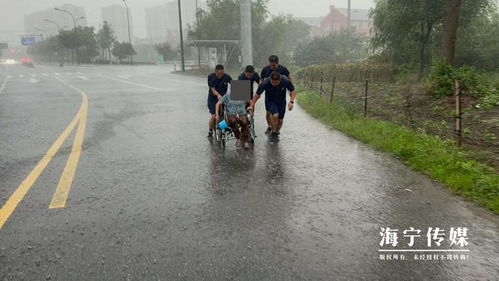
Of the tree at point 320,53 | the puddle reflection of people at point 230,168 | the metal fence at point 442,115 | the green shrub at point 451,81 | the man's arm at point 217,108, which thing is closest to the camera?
the puddle reflection of people at point 230,168

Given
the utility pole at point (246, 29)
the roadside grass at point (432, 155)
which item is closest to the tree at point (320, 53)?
the utility pole at point (246, 29)

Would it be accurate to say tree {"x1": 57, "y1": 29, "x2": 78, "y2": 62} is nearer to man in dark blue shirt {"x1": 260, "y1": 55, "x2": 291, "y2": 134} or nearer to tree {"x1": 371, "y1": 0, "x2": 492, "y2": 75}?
tree {"x1": 371, "y1": 0, "x2": 492, "y2": 75}

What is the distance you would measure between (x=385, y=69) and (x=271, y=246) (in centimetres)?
2459

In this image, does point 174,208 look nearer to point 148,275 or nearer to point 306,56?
point 148,275

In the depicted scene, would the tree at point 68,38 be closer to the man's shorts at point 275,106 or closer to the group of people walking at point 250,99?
the group of people walking at point 250,99

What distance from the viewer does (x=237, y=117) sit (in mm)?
7082

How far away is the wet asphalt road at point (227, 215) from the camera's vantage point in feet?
10.6

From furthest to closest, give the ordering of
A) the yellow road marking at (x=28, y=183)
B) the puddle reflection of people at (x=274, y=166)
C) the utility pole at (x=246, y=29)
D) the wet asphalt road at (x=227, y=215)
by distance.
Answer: the utility pole at (x=246, y=29)
the puddle reflection of people at (x=274, y=166)
the yellow road marking at (x=28, y=183)
the wet asphalt road at (x=227, y=215)

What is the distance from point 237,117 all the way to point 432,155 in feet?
10.8

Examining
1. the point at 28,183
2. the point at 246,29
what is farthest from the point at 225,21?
the point at 28,183

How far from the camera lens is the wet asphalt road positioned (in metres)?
3.23

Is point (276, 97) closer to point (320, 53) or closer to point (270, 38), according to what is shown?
point (270, 38)

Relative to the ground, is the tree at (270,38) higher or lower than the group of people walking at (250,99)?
higher

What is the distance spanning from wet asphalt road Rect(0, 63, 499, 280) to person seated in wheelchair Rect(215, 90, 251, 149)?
0.31m
